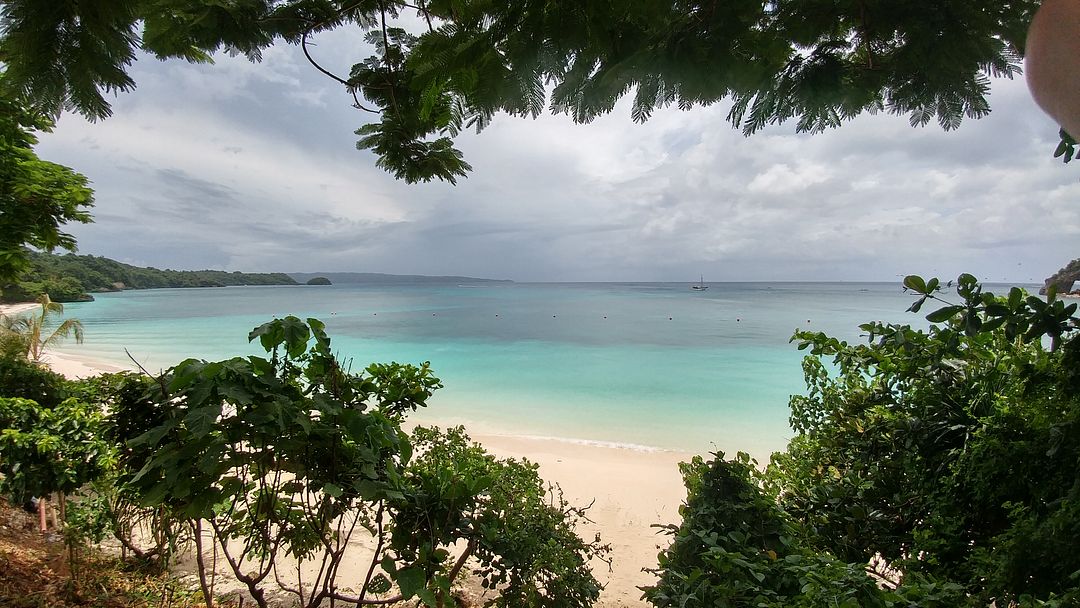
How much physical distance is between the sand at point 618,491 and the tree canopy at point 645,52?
2429 mm

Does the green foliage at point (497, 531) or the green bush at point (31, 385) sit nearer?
the green foliage at point (497, 531)

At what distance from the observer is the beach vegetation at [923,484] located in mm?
1097

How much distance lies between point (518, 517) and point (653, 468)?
5.73m

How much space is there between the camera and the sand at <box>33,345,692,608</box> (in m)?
3.53

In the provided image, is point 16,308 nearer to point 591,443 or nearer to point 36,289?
point 36,289

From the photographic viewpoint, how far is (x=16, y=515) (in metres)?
3.30

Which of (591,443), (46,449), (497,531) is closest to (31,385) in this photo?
(46,449)

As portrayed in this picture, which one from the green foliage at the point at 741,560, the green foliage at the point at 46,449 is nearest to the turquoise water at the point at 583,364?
the green foliage at the point at 46,449

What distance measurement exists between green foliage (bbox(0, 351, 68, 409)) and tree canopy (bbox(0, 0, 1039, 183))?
289 centimetres

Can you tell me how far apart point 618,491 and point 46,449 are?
5355 millimetres

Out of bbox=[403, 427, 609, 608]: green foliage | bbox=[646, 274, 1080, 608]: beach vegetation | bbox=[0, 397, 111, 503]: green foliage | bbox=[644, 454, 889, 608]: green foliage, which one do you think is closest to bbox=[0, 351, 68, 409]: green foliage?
bbox=[0, 397, 111, 503]: green foliage

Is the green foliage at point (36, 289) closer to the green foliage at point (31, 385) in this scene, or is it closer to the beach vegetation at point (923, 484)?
the green foliage at point (31, 385)

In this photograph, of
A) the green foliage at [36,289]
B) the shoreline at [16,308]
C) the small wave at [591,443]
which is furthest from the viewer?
the shoreline at [16,308]

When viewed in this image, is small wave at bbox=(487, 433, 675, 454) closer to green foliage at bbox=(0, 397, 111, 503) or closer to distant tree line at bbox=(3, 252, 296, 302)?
green foliage at bbox=(0, 397, 111, 503)
